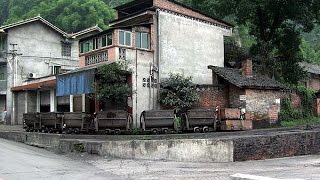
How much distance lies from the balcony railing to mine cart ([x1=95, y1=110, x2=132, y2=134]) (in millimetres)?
4910

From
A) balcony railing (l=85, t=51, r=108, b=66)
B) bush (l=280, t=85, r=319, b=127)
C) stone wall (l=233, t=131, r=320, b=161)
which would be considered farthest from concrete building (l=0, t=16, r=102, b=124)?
stone wall (l=233, t=131, r=320, b=161)

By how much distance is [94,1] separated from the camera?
56031mm

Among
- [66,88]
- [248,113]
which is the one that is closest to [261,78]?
[248,113]

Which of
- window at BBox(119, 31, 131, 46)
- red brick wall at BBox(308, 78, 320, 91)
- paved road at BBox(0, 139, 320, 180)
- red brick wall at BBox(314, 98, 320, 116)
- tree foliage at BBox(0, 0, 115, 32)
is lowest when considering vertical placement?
paved road at BBox(0, 139, 320, 180)

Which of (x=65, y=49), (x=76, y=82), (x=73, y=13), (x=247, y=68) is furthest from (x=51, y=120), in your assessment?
(x=73, y=13)

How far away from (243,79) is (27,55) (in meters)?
23.3

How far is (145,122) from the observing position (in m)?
21.0

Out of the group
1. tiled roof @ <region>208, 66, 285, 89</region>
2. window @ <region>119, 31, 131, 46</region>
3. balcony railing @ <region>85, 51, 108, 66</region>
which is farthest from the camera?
tiled roof @ <region>208, 66, 285, 89</region>

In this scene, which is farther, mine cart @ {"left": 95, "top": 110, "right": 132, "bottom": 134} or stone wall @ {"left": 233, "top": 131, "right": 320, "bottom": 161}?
mine cart @ {"left": 95, "top": 110, "right": 132, "bottom": 134}

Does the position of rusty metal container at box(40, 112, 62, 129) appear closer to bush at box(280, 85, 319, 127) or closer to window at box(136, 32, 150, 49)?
window at box(136, 32, 150, 49)

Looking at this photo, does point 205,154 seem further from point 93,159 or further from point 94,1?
point 94,1

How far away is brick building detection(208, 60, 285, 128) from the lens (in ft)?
86.4

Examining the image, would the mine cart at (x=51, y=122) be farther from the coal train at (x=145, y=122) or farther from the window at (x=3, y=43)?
the window at (x=3, y=43)

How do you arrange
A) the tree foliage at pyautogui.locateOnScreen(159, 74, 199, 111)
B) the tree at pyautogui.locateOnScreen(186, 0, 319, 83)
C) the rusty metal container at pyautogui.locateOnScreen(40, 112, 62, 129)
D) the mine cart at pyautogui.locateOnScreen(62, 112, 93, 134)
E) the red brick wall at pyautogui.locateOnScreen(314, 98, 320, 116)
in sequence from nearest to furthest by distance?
1. the mine cart at pyautogui.locateOnScreen(62, 112, 93, 134)
2. the rusty metal container at pyautogui.locateOnScreen(40, 112, 62, 129)
3. the tree foliage at pyautogui.locateOnScreen(159, 74, 199, 111)
4. the tree at pyautogui.locateOnScreen(186, 0, 319, 83)
5. the red brick wall at pyautogui.locateOnScreen(314, 98, 320, 116)
